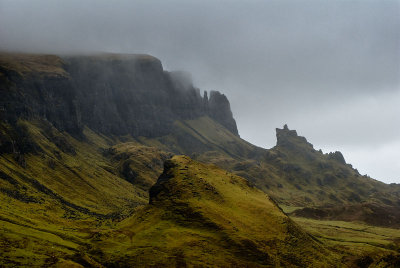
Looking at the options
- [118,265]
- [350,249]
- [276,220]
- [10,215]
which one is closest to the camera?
[118,265]

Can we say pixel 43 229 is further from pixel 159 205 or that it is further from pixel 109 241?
pixel 159 205

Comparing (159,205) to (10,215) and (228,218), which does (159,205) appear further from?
(10,215)

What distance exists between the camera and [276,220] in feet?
383

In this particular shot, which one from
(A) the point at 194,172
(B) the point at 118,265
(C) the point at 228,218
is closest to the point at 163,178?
(A) the point at 194,172

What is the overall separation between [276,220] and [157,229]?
138 feet

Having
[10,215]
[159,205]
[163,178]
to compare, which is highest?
[163,178]

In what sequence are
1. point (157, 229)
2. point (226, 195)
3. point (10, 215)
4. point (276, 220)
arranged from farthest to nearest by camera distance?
point (10, 215), point (226, 195), point (276, 220), point (157, 229)

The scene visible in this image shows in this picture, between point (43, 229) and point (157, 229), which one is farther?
point (43, 229)

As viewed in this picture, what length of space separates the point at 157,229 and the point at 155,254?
41.3 ft

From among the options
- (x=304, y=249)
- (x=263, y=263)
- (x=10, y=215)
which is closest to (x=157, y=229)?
(x=263, y=263)

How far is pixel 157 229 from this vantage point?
355ft

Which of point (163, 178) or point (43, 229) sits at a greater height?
point (163, 178)

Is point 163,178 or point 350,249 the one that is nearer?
point 163,178

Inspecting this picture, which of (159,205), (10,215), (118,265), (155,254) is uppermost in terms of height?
(159,205)
